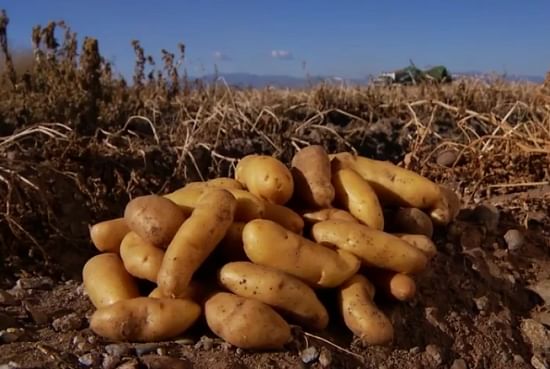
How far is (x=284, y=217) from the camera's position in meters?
2.65

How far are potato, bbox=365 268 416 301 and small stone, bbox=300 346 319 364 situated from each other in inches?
15.9

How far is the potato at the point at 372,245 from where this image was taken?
2584 millimetres

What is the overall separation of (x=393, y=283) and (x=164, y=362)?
34.1 inches

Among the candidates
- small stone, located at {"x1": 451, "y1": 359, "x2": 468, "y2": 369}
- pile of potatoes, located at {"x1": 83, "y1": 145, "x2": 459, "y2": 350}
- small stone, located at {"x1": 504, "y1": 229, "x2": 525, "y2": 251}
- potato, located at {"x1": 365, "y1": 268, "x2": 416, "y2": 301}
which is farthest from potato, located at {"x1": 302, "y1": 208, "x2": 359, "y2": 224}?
small stone, located at {"x1": 504, "y1": 229, "x2": 525, "y2": 251}

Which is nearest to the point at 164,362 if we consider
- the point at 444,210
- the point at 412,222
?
the point at 412,222

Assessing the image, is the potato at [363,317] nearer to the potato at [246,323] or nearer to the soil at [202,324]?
the soil at [202,324]

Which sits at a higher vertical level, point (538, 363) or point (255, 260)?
point (255, 260)

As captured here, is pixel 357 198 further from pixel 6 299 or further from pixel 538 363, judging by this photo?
pixel 6 299

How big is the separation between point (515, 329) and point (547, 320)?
0.19 m

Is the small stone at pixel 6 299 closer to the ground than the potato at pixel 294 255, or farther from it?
closer to the ground

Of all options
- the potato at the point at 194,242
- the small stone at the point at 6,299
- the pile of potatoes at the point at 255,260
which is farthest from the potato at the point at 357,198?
the small stone at the point at 6,299

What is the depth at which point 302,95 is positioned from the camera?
717 cm

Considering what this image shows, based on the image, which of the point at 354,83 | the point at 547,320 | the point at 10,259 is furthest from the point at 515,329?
the point at 354,83

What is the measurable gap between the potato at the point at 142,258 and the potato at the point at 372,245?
1.85 ft
